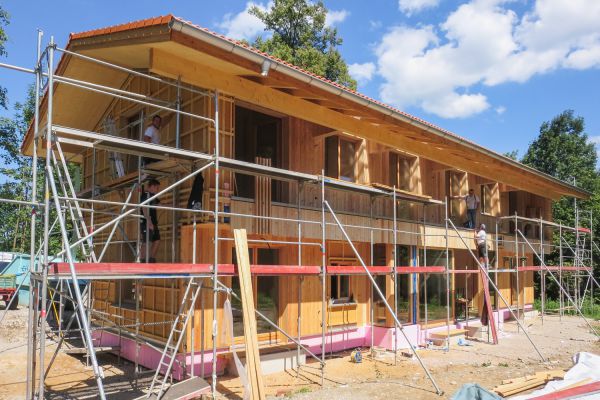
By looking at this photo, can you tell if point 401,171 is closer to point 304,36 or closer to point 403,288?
point 403,288

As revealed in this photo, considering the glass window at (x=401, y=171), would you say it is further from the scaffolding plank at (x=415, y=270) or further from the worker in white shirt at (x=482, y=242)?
the worker in white shirt at (x=482, y=242)

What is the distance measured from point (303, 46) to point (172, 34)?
2458 centimetres

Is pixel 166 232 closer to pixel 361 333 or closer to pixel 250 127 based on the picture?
pixel 250 127

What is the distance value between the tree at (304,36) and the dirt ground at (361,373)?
20.1 m

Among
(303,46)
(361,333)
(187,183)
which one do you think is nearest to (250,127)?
(187,183)

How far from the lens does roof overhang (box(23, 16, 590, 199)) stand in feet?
27.0

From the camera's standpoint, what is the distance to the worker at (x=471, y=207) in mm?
16859

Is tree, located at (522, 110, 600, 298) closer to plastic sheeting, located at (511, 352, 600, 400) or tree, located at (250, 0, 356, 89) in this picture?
tree, located at (250, 0, 356, 89)

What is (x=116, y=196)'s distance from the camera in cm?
1308

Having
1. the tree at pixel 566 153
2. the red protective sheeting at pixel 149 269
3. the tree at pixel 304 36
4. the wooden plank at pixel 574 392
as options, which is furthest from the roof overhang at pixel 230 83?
the tree at pixel 566 153

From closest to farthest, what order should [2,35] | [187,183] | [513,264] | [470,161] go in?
[187,183]
[470,161]
[2,35]
[513,264]

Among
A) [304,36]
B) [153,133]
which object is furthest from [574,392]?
[304,36]

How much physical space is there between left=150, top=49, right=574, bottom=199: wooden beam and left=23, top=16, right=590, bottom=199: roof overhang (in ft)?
0.06

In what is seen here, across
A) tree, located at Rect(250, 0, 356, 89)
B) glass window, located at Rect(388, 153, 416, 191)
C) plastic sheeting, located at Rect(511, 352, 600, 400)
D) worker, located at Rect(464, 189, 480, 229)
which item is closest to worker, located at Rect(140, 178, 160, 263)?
glass window, located at Rect(388, 153, 416, 191)
